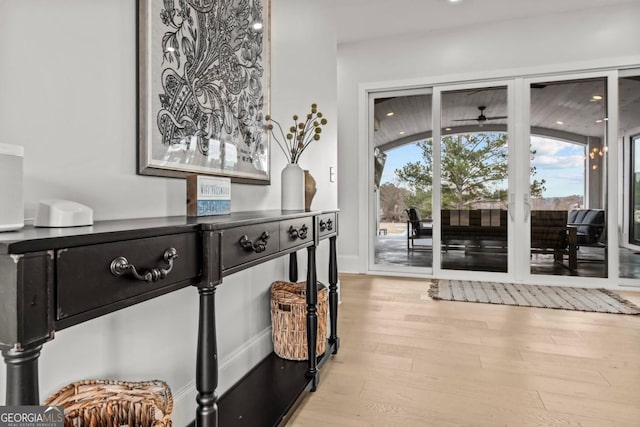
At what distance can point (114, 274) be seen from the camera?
2.40 feet

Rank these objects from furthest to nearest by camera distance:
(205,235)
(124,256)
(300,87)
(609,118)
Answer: (609,118)
(300,87)
(205,235)
(124,256)

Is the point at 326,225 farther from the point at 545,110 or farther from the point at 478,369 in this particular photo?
the point at 545,110

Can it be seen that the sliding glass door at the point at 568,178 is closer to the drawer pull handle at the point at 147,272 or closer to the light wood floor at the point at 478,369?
the light wood floor at the point at 478,369

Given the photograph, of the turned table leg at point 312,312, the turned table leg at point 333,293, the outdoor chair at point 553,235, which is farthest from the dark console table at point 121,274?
the outdoor chair at point 553,235

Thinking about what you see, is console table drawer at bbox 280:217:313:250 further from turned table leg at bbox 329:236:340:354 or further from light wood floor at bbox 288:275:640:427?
light wood floor at bbox 288:275:640:427

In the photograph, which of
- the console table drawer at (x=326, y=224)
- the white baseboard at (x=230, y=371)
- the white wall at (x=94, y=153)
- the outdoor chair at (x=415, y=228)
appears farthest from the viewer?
the outdoor chair at (x=415, y=228)

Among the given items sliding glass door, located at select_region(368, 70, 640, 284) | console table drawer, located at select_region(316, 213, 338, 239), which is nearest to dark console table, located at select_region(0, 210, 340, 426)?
console table drawer, located at select_region(316, 213, 338, 239)

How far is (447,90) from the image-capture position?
4.41 metres

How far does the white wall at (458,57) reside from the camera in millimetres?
3838

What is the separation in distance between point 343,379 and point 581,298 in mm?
2815

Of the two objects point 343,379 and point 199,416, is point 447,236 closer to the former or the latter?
point 343,379

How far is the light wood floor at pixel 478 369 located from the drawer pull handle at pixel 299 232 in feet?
2.52

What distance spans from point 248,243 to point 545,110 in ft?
13.7

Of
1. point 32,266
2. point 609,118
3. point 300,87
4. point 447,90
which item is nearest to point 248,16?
point 300,87
